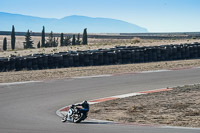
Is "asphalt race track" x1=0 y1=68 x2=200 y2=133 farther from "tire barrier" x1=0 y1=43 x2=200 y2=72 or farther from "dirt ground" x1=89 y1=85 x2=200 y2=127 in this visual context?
"tire barrier" x1=0 y1=43 x2=200 y2=72

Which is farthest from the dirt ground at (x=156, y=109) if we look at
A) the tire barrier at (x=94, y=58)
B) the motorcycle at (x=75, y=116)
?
the tire barrier at (x=94, y=58)

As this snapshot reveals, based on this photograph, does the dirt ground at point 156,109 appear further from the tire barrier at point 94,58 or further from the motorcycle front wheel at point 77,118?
the tire barrier at point 94,58

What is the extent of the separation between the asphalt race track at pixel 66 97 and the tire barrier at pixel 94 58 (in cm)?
646

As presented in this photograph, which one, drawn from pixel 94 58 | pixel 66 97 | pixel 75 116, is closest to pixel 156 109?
pixel 75 116

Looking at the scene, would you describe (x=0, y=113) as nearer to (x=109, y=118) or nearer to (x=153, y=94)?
(x=109, y=118)

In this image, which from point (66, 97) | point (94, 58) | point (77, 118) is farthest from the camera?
point (94, 58)

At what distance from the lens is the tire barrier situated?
92.4ft

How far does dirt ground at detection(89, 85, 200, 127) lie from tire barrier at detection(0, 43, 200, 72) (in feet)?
40.9

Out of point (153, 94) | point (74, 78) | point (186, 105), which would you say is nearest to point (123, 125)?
point (186, 105)

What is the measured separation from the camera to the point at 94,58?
31.6 meters

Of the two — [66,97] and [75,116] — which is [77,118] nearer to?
[75,116]

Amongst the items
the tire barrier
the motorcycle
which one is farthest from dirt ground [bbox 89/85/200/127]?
the tire barrier

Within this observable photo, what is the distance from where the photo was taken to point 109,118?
12.7 m

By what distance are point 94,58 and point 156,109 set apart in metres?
17.6
